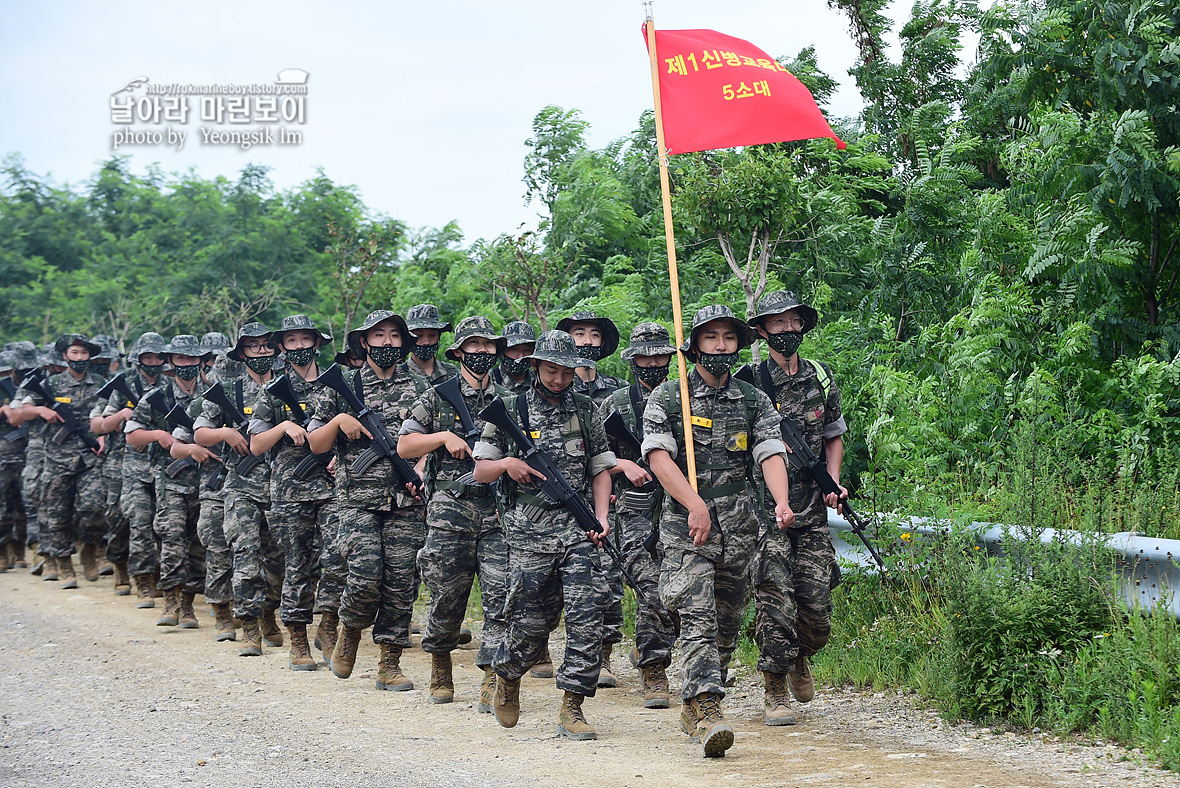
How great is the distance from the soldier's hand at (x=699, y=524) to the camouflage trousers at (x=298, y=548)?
3.65 m

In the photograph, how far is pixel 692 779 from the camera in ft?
17.8

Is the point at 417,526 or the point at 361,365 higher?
the point at 361,365

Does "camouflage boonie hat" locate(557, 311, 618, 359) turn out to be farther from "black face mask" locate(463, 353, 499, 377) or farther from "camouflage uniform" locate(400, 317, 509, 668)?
"camouflage uniform" locate(400, 317, 509, 668)

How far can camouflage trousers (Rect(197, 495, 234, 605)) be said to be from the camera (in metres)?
10.0

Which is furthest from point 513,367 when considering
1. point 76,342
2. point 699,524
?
point 76,342

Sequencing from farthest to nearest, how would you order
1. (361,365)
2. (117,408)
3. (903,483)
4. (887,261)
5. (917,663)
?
(117,408) → (887,261) → (361,365) → (903,483) → (917,663)

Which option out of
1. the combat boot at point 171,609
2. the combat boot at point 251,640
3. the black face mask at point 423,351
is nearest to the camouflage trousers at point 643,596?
the black face mask at point 423,351

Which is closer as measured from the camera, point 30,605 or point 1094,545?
point 1094,545

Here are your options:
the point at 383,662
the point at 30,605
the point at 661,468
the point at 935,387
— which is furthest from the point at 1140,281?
the point at 30,605

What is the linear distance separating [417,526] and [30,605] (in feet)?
19.4

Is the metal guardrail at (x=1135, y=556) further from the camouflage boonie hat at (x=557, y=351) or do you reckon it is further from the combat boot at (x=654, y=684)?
the camouflage boonie hat at (x=557, y=351)

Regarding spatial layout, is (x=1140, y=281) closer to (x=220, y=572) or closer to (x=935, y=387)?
(x=935, y=387)

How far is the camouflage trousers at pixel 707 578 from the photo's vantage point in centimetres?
598

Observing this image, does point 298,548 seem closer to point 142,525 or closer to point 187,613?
point 187,613
